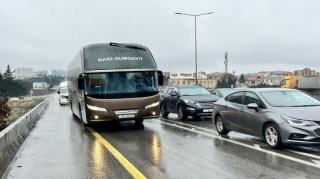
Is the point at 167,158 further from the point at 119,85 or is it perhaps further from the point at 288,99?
the point at 119,85

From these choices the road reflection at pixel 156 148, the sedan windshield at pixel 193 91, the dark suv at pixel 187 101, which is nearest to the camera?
the road reflection at pixel 156 148

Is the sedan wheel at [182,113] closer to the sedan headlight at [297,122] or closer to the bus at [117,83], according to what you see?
the bus at [117,83]

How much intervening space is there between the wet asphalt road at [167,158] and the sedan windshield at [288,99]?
1098 mm

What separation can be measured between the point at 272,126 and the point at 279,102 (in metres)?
0.79

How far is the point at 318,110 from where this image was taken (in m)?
8.66

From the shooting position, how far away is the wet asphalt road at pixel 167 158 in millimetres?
6582

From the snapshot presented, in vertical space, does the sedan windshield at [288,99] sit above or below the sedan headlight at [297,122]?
above

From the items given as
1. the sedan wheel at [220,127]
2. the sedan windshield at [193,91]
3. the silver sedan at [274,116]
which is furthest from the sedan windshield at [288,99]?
the sedan windshield at [193,91]

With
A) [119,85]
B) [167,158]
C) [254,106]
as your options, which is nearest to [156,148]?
[167,158]

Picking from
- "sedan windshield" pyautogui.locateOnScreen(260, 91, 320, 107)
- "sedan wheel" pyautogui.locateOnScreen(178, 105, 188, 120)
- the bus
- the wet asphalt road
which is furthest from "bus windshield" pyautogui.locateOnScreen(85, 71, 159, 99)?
"sedan windshield" pyautogui.locateOnScreen(260, 91, 320, 107)

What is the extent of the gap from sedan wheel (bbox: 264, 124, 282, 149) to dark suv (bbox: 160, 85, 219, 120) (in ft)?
24.3

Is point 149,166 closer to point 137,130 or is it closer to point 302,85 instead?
point 137,130

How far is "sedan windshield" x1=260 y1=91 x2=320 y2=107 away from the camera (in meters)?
9.28

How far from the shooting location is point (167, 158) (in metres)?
7.88
